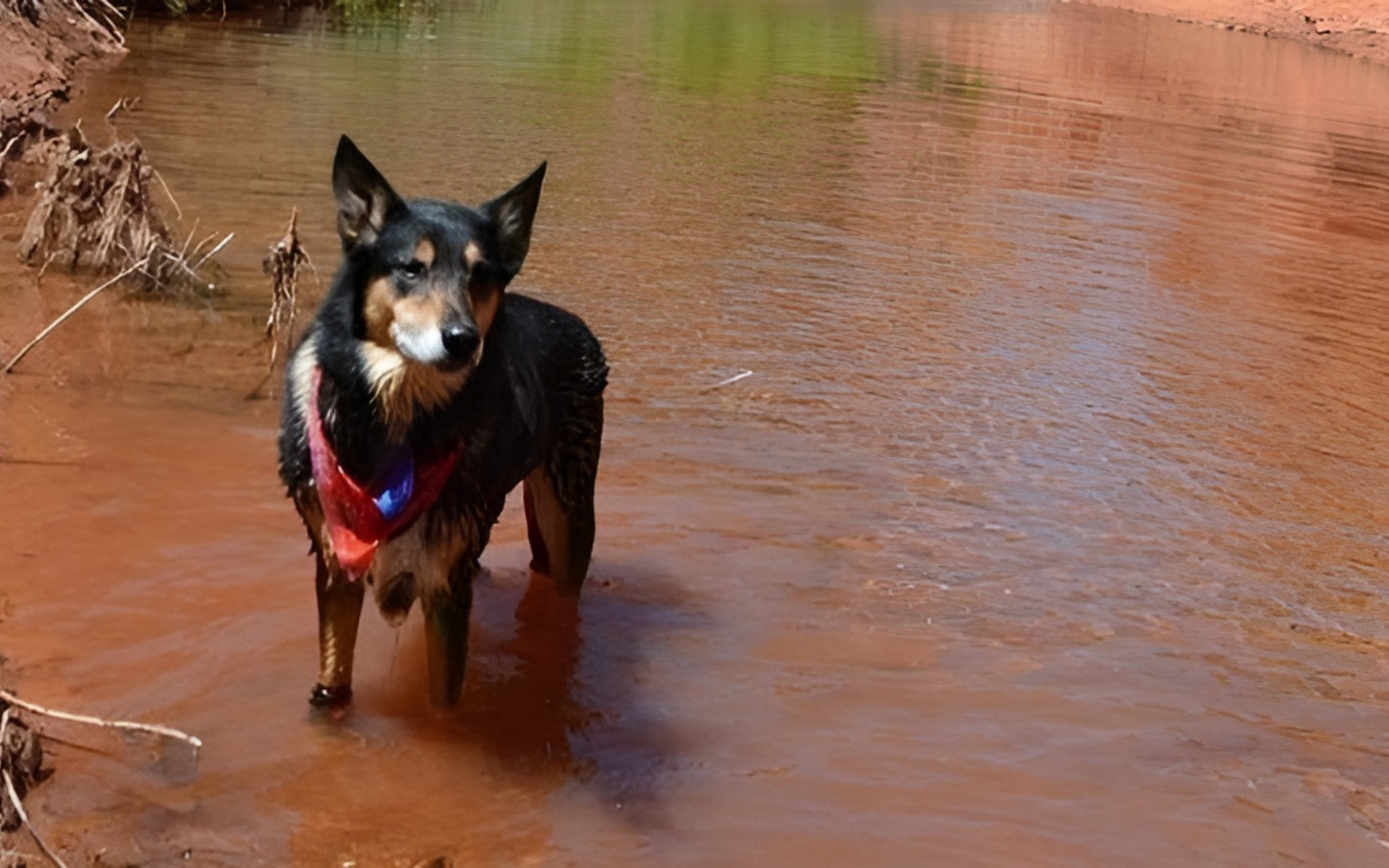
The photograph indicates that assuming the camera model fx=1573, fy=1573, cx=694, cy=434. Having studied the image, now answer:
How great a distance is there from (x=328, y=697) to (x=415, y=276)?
65.0 inches

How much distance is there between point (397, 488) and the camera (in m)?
4.83

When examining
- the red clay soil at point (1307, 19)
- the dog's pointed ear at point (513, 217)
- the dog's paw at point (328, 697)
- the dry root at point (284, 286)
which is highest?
the red clay soil at point (1307, 19)

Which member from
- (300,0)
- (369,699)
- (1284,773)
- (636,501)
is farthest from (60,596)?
(300,0)

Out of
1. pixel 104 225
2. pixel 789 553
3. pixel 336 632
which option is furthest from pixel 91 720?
pixel 104 225

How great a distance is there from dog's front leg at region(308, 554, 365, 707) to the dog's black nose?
1.05 m

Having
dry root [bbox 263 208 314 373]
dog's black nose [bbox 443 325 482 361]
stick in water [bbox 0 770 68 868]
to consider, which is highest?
dog's black nose [bbox 443 325 482 361]

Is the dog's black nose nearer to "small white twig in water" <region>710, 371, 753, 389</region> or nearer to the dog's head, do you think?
the dog's head

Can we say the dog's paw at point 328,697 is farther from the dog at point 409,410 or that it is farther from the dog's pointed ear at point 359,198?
the dog's pointed ear at point 359,198

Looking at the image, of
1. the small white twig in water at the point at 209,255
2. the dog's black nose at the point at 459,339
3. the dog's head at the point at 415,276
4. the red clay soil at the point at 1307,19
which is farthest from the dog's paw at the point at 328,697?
the red clay soil at the point at 1307,19

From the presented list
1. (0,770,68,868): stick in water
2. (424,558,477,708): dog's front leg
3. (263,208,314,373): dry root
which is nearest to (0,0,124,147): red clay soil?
(263,208,314,373): dry root

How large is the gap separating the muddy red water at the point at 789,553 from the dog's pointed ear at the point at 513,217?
168 centimetres

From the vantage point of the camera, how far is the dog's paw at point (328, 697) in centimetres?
539

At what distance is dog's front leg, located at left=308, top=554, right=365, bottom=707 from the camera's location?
5.15 m

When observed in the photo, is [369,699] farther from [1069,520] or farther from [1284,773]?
[1069,520]
